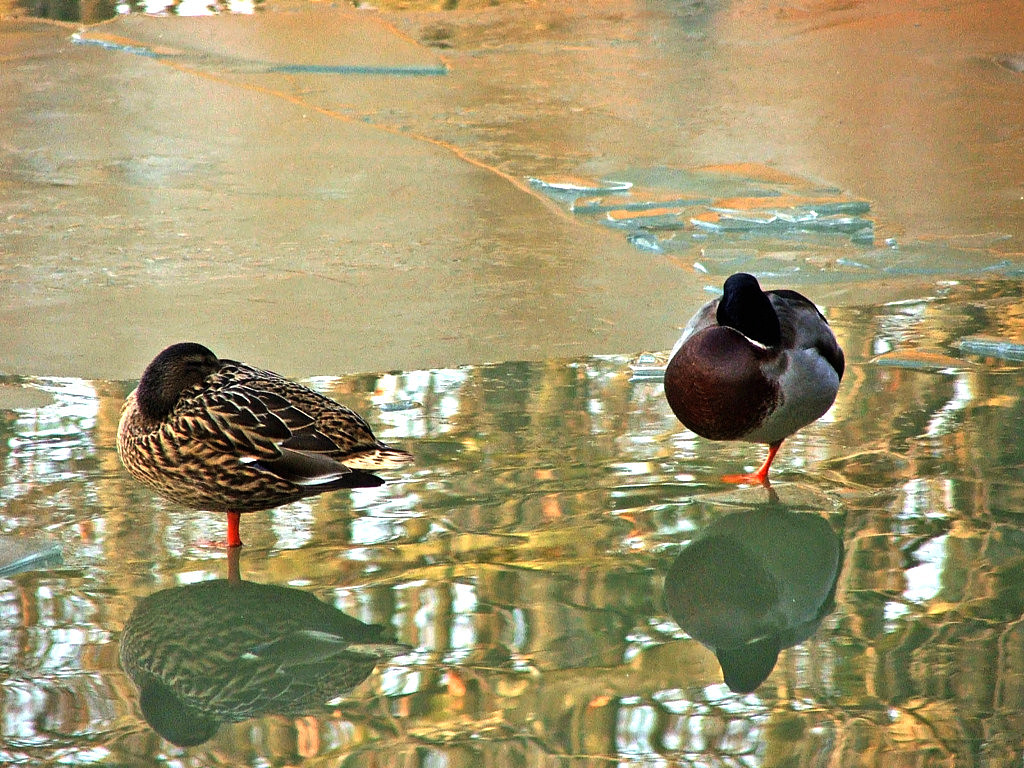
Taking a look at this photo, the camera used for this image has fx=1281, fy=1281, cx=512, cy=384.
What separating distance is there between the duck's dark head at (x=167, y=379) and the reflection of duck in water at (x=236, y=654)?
0.49 meters

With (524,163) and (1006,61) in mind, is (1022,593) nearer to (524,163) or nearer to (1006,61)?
(524,163)

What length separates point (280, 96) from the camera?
7637 mm

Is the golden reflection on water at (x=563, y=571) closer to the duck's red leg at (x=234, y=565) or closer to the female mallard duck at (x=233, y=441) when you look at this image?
the duck's red leg at (x=234, y=565)

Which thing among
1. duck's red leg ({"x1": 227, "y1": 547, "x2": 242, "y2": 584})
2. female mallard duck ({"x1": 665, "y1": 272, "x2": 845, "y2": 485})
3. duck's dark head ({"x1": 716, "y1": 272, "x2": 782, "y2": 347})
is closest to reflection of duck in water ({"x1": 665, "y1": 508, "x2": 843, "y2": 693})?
female mallard duck ({"x1": 665, "y1": 272, "x2": 845, "y2": 485})

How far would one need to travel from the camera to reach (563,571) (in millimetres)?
2949

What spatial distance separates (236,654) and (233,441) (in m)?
0.59

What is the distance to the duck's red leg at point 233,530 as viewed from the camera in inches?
122

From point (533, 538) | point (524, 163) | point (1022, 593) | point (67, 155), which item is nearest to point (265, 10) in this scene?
point (67, 155)

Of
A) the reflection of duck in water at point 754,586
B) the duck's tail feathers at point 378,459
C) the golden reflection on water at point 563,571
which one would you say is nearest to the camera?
the golden reflection on water at point 563,571

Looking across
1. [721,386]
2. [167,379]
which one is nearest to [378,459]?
[167,379]

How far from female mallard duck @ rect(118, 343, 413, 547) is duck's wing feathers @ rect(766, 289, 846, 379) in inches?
47.0

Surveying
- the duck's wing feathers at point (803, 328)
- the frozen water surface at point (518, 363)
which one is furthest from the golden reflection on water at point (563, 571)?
the duck's wing feathers at point (803, 328)

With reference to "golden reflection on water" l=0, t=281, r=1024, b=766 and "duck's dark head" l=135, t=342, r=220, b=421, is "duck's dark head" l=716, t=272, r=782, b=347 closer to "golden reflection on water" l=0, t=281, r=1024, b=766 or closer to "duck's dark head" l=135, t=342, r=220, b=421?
"golden reflection on water" l=0, t=281, r=1024, b=766

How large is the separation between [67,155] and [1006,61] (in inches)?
228
